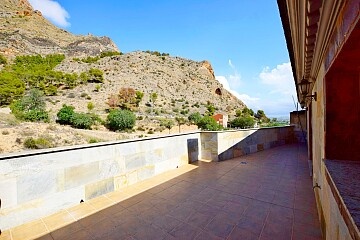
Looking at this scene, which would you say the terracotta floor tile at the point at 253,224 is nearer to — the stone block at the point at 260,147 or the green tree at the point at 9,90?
the stone block at the point at 260,147

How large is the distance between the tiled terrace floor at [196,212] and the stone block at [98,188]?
0.11 m

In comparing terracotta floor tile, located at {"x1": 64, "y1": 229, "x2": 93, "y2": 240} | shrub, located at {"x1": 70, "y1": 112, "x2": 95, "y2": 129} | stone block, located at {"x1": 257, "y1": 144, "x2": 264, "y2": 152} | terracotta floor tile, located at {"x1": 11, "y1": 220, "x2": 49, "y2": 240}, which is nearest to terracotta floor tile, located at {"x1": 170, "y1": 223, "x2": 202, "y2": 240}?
terracotta floor tile, located at {"x1": 64, "y1": 229, "x2": 93, "y2": 240}

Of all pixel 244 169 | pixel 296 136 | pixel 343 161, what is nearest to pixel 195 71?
pixel 296 136

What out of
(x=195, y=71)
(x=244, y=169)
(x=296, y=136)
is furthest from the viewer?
(x=195, y=71)

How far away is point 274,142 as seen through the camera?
8578 millimetres

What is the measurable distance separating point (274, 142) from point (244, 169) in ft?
14.6

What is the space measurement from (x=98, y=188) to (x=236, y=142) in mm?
4884

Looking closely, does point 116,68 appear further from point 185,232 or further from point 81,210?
point 185,232

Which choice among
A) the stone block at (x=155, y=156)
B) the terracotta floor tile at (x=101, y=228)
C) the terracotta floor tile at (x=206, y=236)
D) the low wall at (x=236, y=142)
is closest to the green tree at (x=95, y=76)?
the low wall at (x=236, y=142)

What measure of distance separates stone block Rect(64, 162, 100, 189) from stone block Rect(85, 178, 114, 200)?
11 centimetres

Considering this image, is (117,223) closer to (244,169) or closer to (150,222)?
(150,222)

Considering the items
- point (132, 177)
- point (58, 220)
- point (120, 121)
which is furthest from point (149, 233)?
point (120, 121)

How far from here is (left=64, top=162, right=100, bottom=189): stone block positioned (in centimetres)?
304

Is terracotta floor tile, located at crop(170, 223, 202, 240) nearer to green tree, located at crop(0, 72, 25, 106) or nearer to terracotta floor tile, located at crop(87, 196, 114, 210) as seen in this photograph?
terracotta floor tile, located at crop(87, 196, 114, 210)
